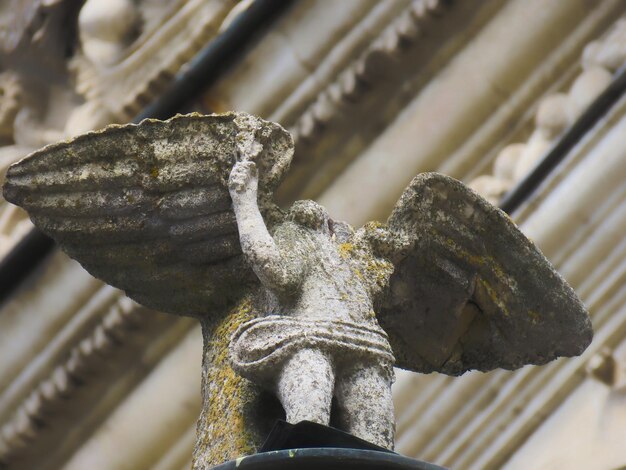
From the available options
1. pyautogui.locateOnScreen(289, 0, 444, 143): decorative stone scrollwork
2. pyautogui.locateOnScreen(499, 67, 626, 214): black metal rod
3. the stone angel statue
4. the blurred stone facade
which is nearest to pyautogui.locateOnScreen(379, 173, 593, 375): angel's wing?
the stone angel statue

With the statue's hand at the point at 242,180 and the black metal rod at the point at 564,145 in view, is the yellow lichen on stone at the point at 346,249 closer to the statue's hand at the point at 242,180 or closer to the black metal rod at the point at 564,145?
the statue's hand at the point at 242,180

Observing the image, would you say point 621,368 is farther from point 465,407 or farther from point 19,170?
point 19,170

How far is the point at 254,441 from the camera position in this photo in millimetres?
3443

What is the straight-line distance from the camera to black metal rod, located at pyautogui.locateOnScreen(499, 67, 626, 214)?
5.97 metres

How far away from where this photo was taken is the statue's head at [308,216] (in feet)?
12.4

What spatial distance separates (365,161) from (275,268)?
2.74 m

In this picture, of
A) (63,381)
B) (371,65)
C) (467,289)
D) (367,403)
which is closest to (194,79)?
(371,65)

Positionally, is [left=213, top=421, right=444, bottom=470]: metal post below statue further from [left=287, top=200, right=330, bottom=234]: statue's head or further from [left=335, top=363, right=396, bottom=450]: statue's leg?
[left=287, top=200, right=330, bottom=234]: statue's head

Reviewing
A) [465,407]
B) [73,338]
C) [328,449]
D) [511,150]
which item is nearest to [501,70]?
[511,150]

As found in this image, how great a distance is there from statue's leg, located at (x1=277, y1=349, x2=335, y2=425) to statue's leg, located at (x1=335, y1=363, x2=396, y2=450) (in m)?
0.04

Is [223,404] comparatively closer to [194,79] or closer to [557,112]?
[557,112]

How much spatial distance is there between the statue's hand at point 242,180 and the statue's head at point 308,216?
0.11 metres

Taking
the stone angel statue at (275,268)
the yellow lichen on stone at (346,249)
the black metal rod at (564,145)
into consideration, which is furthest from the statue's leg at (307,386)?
the black metal rod at (564,145)

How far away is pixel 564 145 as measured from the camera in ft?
19.7
